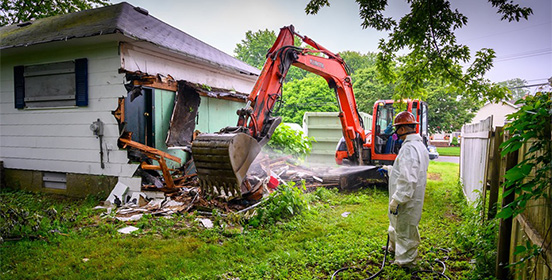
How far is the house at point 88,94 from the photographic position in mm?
6590

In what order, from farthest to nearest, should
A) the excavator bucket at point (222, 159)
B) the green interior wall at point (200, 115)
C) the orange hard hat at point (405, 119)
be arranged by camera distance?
1. the green interior wall at point (200, 115)
2. the excavator bucket at point (222, 159)
3. the orange hard hat at point (405, 119)

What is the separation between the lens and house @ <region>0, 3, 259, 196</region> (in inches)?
259

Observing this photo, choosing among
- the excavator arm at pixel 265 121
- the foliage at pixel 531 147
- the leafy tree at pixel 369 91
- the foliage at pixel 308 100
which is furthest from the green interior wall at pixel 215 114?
the foliage at pixel 308 100

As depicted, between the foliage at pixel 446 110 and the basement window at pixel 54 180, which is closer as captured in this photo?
the basement window at pixel 54 180

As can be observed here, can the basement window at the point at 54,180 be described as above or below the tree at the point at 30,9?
below

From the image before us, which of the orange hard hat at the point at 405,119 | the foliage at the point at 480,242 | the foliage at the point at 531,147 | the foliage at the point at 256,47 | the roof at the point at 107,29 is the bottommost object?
the foliage at the point at 480,242

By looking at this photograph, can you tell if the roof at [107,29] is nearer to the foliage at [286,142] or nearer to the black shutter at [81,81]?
the black shutter at [81,81]

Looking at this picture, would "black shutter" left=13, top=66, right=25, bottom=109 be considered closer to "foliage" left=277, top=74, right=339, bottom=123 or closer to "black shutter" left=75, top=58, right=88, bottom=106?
"black shutter" left=75, top=58, right=88, bottom=106

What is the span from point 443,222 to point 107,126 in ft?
22.0

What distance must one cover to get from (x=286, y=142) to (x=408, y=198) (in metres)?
5.91

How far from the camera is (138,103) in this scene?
7031 mm

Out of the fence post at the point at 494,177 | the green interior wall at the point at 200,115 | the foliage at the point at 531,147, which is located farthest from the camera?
the green interior wall at the point at 200,115

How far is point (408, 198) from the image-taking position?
3.61 metres

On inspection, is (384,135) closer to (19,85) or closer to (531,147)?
(531,147)
